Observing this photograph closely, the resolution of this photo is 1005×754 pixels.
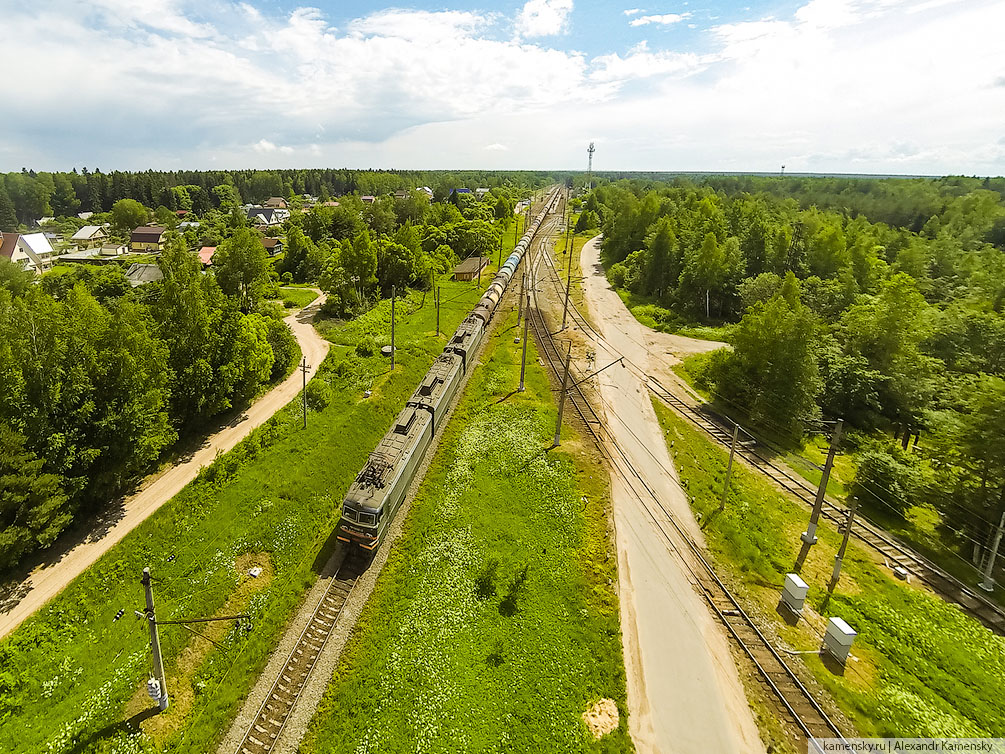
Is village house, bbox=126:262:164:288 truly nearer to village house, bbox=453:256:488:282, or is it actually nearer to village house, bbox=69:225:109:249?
village house, bbox=453:256:488:282

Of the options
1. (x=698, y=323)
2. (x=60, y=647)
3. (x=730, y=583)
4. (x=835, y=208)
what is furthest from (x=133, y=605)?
(x=835, y=208)

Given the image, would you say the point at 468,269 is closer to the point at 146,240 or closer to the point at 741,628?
the point at 741,628

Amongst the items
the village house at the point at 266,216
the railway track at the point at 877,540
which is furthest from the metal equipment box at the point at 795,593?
the village house at the point at 266,216

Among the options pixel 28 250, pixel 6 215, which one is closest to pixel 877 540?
pixel 28 250

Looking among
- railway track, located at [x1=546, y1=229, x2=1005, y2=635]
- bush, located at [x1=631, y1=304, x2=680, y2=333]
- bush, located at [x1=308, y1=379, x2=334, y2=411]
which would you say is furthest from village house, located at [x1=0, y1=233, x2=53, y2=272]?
railway track, located at [x1=546, y1=229, x2=1005, y2=635]

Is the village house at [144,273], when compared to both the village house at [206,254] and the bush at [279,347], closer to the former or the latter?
the village house at [206,254]
